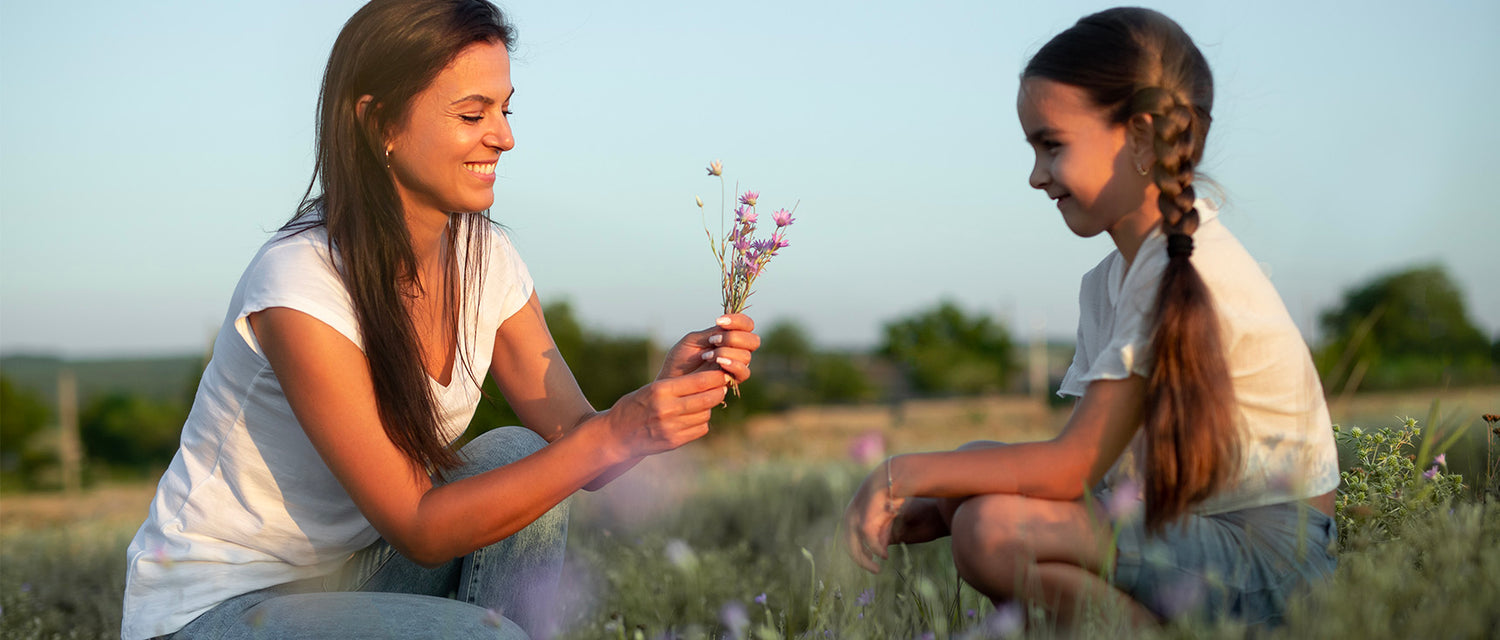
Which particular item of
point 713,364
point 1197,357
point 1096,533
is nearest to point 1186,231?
point 1197,357

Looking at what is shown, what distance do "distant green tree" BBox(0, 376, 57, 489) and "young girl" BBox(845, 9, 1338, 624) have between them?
40.2m

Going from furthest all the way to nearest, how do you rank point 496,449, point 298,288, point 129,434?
1. point 129,434
2. point 496,449
3. point 298,288

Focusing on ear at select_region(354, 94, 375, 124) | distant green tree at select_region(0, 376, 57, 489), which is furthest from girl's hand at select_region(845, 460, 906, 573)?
distant green tree at select_region(0, 376, 57, 489)

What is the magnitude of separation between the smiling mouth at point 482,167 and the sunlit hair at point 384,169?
18 centimetres

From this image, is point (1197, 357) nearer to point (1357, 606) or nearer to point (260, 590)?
point (1357, 606)

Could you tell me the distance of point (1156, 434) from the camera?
1.75m

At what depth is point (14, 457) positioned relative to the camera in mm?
36875

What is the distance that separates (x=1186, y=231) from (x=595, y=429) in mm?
1212

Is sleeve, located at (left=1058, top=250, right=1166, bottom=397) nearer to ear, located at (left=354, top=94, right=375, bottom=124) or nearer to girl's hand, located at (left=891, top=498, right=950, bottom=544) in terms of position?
girl's hand, located at (left=891, top=498, right=950, bottom=544)

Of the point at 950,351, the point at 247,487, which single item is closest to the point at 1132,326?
the point at 247,487

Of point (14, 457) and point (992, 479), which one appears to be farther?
point (14, 457)

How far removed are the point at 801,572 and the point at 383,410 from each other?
78.7 inches

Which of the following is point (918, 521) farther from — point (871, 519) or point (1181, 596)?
point (1181, 596)

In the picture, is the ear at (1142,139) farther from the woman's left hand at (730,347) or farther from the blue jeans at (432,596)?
the blue jeans at (432,596)
